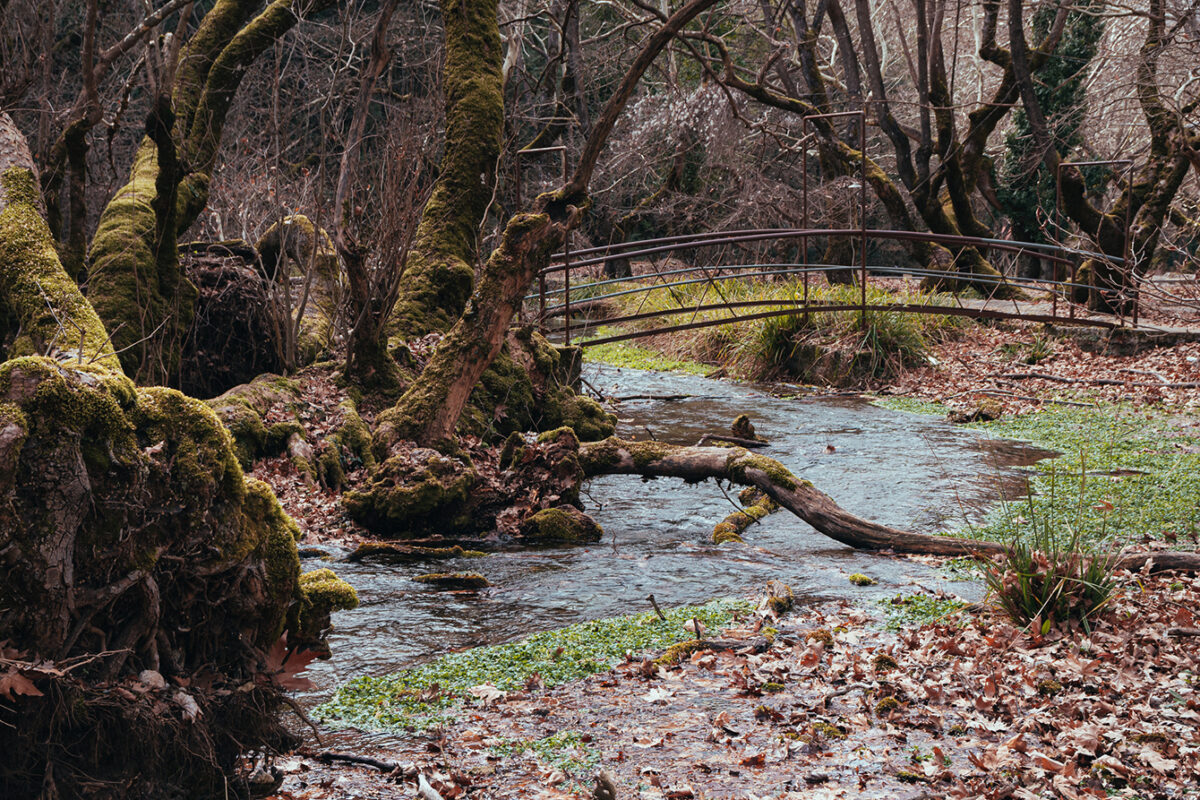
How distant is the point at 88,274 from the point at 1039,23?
17.8 m

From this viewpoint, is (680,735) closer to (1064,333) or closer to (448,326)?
(448,326)

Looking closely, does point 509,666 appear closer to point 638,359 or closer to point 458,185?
point 458,185

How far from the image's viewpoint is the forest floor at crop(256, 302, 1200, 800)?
3709 mm

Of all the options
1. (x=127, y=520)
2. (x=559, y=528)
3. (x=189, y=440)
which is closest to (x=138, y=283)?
(x=559, y=528)

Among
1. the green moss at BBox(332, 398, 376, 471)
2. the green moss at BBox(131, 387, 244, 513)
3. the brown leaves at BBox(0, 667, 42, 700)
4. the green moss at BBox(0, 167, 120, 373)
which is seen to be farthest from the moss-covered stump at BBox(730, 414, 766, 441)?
the brown leaves at BBox(0, 667, 42, 700)

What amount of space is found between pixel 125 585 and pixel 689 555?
4.57m

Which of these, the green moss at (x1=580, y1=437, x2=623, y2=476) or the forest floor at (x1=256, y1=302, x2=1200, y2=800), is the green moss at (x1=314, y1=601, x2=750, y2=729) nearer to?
the forest floor at (x1=256, y1=302, x2=1200, y2=800)

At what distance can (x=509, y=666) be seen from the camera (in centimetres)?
497

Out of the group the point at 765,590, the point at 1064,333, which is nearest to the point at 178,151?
the point at 765,590

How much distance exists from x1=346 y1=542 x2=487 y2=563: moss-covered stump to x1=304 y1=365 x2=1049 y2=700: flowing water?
0.45 ft

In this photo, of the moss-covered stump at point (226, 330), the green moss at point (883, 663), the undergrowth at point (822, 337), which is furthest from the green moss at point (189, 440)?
the undergrowth at point (822, 337)

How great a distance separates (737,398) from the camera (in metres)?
13.9

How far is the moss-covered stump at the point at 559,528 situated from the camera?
24.2 ft

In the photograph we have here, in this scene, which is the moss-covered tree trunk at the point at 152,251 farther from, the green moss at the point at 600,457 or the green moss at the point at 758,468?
the green moss at the point at 758,468
